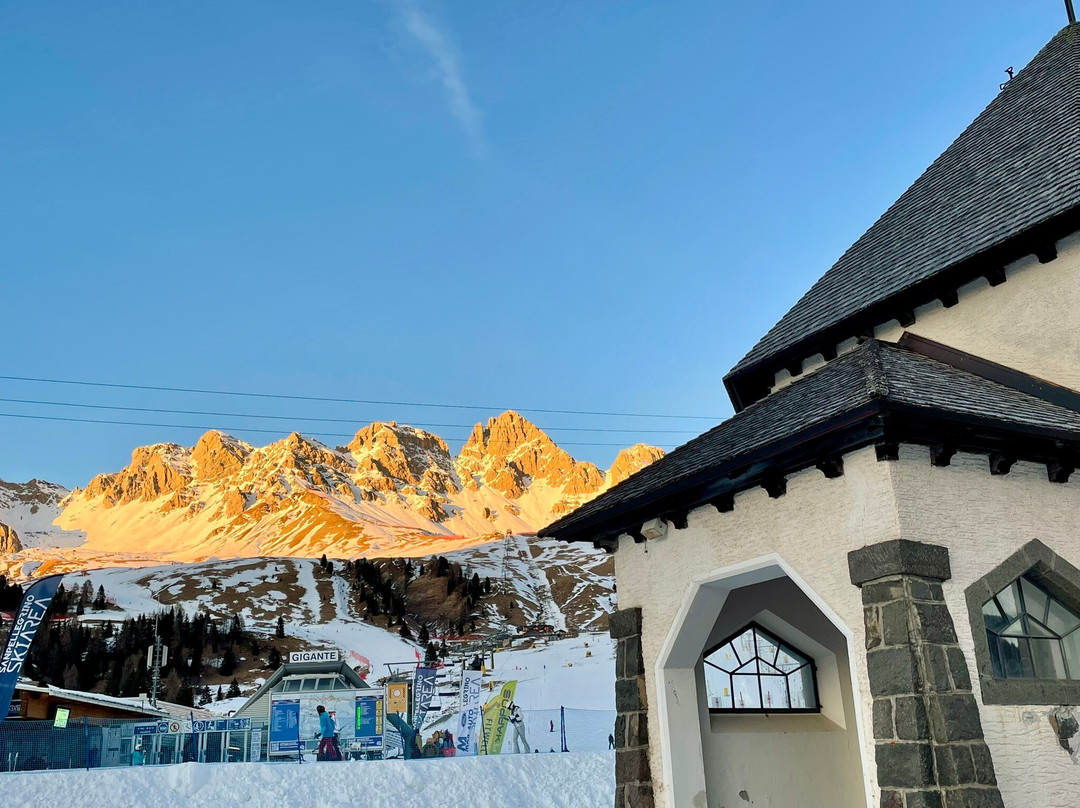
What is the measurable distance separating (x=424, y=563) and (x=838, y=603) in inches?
4797

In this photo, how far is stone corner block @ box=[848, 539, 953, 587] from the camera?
289 inches

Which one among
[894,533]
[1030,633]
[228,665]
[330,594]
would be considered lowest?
[1030,633]

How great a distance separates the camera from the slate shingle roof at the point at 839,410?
775 centimetres

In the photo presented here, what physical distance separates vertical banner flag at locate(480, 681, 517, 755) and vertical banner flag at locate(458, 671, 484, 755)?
40 centimetres

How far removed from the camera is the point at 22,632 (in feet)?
76.2

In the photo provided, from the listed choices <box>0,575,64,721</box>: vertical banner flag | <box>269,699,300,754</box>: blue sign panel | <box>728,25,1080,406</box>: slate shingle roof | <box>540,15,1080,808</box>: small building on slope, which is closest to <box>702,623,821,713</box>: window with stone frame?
<box>540,15,1080,808</box>: small building on slope

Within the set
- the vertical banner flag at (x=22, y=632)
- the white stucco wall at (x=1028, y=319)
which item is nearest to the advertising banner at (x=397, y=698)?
the vertical banner flag at (x=22, y=632)

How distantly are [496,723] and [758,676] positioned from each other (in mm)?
20102

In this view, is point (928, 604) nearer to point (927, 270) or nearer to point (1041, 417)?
point (1041, 417)

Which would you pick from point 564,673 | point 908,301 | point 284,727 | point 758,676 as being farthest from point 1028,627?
point 564,673

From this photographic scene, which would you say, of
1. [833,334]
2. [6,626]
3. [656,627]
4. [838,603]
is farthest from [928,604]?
[6,626]

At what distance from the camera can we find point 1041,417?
8.30 meters

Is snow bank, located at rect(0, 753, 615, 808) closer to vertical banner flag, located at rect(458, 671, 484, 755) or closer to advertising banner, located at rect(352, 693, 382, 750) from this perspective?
vertical banner flag, located at rect(458, 671, 484, 755)

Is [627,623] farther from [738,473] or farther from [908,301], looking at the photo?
[908,301]
